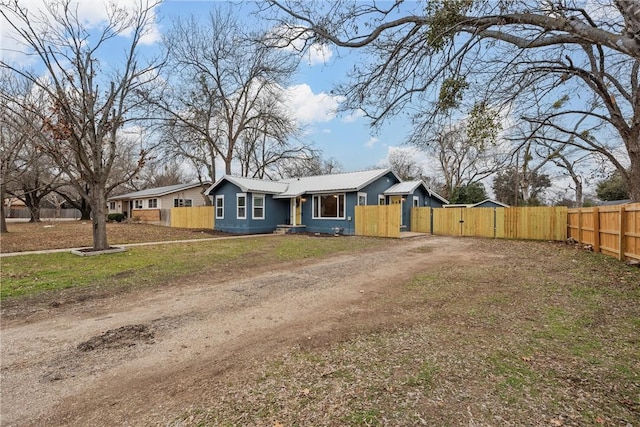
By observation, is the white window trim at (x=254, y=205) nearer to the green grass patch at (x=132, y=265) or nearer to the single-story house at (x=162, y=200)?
the green grass patch at (x=132, y=265)

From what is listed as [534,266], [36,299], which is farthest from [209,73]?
[534,266]

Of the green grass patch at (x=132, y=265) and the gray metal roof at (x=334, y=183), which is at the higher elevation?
the gray metal roof at (x=334, y=183)

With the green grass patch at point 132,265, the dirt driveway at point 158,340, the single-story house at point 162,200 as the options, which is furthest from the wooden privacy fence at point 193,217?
the dirt driveway at point 158,340

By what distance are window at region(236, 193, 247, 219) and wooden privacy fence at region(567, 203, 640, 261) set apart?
15.9m

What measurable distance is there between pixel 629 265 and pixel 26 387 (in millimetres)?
11319

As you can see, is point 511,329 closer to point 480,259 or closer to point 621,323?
point 621,323

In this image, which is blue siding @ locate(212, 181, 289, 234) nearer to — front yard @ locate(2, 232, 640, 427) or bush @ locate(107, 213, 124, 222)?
front yard @ locate(2, 232, 640, 427)

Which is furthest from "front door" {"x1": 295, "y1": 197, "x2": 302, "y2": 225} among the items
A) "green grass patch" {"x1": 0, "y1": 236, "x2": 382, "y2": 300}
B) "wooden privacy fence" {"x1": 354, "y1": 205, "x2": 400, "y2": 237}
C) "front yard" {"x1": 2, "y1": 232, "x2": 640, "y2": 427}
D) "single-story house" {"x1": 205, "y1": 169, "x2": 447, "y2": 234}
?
"front yard" {"x1": 2, "y1": 232, "x2": 640, "y2": 427}

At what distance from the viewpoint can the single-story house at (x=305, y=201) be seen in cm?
1795

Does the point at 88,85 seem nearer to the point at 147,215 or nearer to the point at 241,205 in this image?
the point at 241,205

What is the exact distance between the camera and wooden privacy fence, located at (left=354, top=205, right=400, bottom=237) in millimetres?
15736

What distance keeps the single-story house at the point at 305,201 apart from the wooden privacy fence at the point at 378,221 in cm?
62

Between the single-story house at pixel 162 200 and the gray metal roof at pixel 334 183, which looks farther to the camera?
the single-story house at pixel 162 200

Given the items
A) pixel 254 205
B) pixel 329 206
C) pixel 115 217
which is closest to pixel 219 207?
pixel 254 205
